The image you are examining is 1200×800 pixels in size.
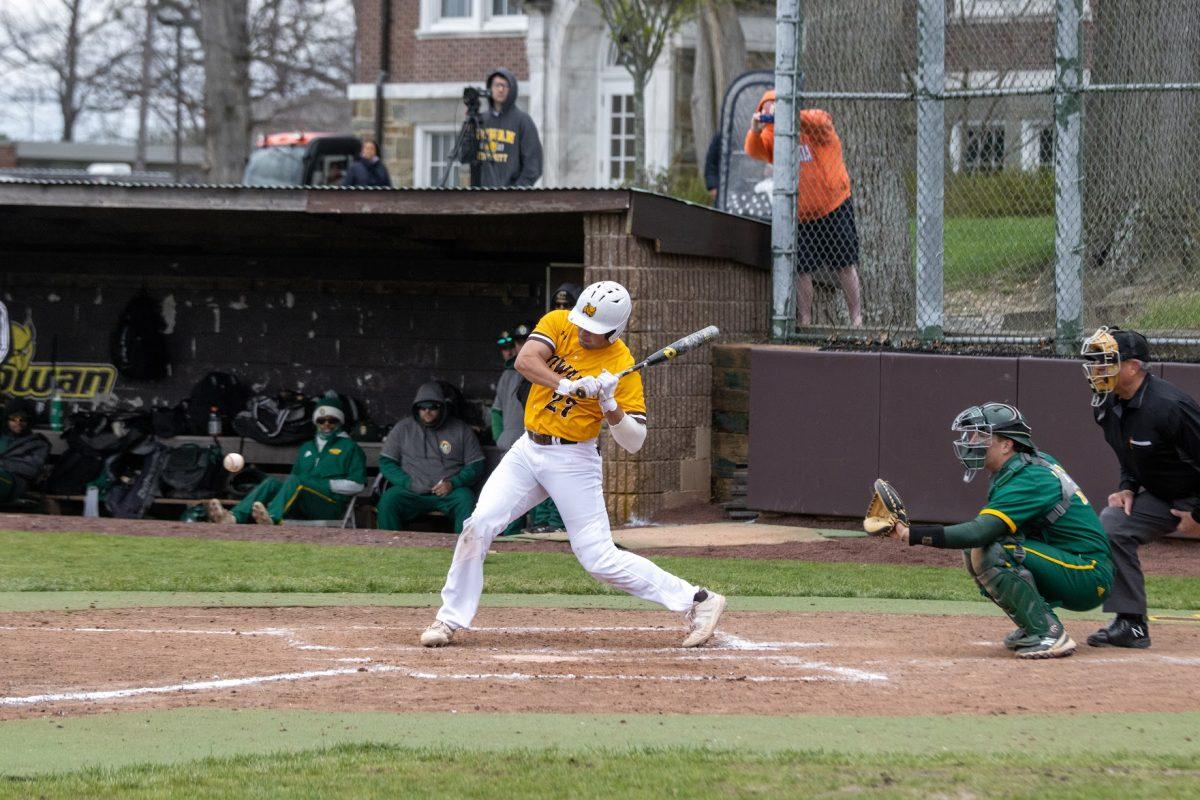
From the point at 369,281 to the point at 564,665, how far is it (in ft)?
30.2

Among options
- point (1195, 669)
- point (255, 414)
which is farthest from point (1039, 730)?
point (255, 414)

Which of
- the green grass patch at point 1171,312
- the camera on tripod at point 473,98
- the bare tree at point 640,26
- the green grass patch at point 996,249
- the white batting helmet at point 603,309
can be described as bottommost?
the white batting helmet at point 603,309

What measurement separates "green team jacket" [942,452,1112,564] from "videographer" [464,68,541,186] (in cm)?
812

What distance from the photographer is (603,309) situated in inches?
271

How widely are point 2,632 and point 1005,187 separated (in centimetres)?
763

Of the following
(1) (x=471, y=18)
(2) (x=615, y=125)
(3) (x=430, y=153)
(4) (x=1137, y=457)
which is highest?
(1) (x=471, y=18)

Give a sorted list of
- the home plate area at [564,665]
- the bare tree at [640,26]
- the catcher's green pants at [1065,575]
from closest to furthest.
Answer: the home plate area at [564,665]
the catcher's green pants at [1065,575]
the bare tree at [640,26]

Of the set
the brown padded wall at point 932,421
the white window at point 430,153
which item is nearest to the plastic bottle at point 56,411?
the brown padded wall at point 932,421

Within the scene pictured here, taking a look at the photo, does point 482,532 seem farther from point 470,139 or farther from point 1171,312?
point 470,139

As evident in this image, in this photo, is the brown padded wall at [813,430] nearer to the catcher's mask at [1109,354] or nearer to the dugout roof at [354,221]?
the dugout roof at [354,221]

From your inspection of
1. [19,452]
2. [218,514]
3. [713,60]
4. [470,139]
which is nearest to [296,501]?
[218,514]

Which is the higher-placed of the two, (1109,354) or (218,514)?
(1109,354)

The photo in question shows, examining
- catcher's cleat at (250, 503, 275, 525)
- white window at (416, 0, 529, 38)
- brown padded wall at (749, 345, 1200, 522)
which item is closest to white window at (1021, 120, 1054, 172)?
brown padded wall at (749, 345, 1200, 522)

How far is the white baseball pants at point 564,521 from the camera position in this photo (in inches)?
275
